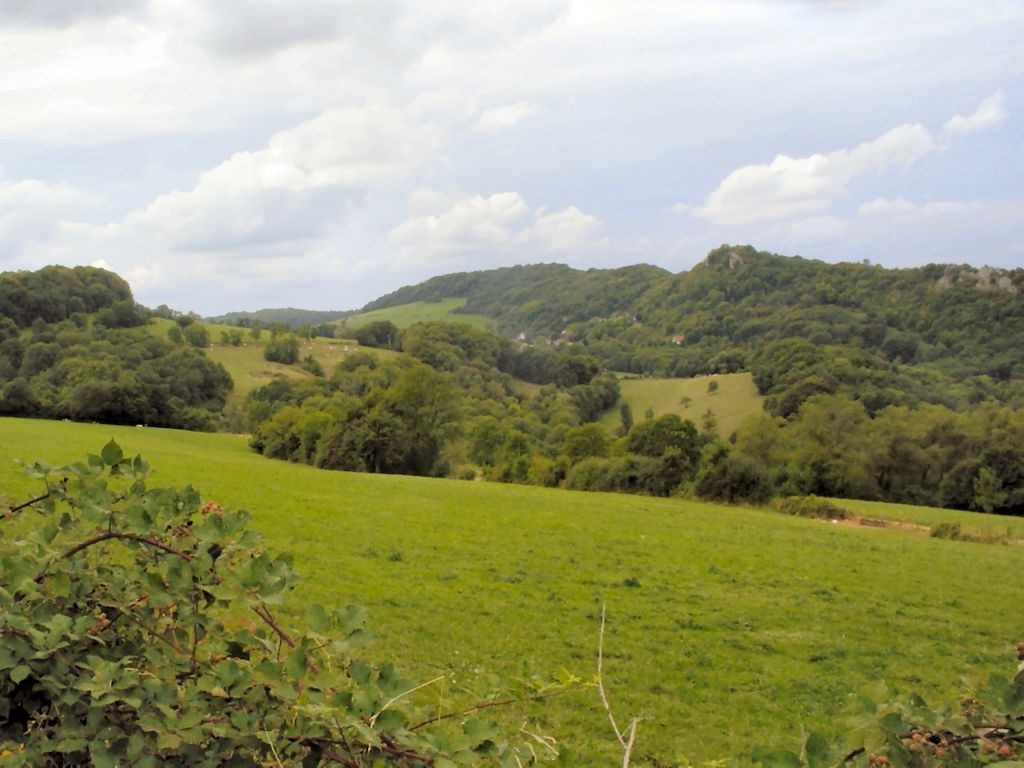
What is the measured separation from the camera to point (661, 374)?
422ft

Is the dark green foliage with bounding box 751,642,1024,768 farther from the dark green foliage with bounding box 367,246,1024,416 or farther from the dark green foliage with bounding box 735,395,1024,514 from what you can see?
the dark green foliage with bounding box 367,246,1024,416

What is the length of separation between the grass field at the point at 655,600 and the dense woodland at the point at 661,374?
14907mm

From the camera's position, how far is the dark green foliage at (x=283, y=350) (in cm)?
10506

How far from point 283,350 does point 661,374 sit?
200ft

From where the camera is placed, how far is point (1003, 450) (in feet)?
158

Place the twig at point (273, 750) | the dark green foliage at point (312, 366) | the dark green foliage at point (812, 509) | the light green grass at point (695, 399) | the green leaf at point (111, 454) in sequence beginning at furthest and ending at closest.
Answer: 1. the dark green foliage at point (312, 366)
2. the light green grass at point (695, 399)
3. the dark green foliage at point (812, 509)
4. the green leaf at point (111, 454)
5. the twig at point (273, 750)

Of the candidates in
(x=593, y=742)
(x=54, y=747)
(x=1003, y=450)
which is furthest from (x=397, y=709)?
(x=1003, y=450)

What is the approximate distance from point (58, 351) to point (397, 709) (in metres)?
81.0

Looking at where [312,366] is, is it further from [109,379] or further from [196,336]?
[109,379]

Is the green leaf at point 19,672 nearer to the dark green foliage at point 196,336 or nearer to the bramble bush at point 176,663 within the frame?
Result: the bramble bush at point 176,663

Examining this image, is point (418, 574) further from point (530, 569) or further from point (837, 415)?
point (837, 415)

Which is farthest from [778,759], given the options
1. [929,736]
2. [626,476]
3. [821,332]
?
[821,332]

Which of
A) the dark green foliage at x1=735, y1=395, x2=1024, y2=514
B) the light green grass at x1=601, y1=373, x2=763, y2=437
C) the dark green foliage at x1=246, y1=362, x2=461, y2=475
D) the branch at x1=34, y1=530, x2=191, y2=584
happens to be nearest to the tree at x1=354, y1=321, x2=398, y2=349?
the light green grass at x1=601, y1=373, x2=763, y2=437

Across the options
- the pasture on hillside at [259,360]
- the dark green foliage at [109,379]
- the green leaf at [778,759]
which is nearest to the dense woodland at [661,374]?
the dark green foliage at [109,379]
